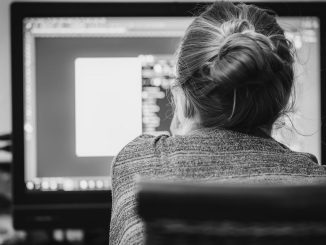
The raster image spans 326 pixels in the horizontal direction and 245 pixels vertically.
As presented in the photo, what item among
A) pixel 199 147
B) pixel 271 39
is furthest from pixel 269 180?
pixel 271 39

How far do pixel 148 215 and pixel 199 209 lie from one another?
3 centimetres

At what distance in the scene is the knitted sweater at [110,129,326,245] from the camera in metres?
0.58

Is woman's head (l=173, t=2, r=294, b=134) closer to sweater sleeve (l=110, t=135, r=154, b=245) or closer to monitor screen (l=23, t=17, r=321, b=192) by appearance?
sweater sleeve (l=110, t=135, r=154, b=245)

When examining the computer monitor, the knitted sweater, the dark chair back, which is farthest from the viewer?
the computer monitor

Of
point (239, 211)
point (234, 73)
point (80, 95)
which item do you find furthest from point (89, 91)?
point (239, 211)

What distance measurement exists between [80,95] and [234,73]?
0.44m

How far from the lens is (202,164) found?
59 centimetres

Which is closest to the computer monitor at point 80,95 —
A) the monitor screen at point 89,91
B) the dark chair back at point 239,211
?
the monitor screen at point 89,91

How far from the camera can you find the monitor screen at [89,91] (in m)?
0.96

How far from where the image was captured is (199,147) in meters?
0.61

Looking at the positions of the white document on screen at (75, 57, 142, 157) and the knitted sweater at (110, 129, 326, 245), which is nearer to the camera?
the knitted sweater at (110, 129, 326, 245)

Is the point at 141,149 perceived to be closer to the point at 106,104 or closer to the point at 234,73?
the point at 234,73

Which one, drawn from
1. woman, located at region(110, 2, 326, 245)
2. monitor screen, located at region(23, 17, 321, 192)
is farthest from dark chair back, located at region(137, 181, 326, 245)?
monitor screen, located at region(23, 17, 321, 192)

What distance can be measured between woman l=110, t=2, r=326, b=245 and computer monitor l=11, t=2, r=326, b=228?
0.87 feet
